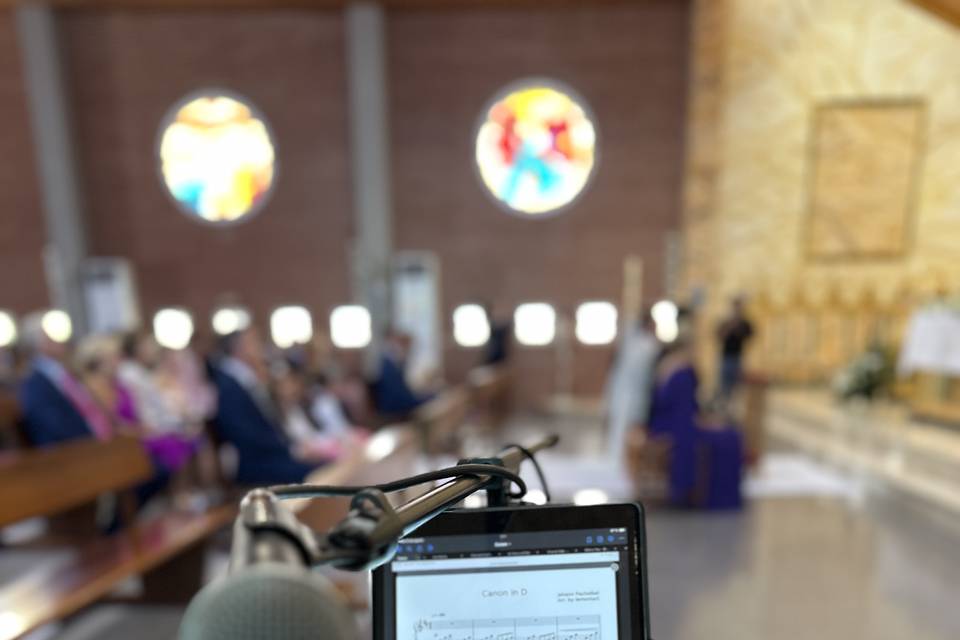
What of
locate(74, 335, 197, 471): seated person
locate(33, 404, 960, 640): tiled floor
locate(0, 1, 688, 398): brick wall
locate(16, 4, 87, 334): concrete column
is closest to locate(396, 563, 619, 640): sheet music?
locate(33, 404, 960, 640): tiled floor

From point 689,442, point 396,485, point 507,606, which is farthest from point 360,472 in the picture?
point 689,442

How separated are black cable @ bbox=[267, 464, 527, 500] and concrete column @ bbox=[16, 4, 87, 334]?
1066 centimetres

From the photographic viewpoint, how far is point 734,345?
24.1 ft

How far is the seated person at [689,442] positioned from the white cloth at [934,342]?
241 centimetres

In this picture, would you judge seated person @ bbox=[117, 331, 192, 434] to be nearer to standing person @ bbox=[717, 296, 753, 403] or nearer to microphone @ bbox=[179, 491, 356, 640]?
microphone @ bbox=[179, 491, 356, 640]

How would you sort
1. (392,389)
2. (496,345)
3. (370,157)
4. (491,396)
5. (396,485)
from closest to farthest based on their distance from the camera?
1. (396,485)
2. (392,389)
3. (491,396)
4. (496,345)
5. (370,157)

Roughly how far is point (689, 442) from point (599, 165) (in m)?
5.63

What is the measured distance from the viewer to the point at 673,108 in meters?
8.78

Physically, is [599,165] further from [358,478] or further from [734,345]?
[358,478]

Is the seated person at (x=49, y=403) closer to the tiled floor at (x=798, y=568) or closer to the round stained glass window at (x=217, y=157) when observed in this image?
the tiled floor at (x=798, y=568)

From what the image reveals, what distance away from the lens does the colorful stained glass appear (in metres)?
8.92

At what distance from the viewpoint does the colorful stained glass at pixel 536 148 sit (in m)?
8.92

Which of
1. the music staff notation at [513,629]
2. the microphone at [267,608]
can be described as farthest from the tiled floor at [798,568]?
the microphone at [267,608]

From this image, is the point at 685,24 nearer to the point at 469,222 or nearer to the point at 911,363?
the point at 469,222
